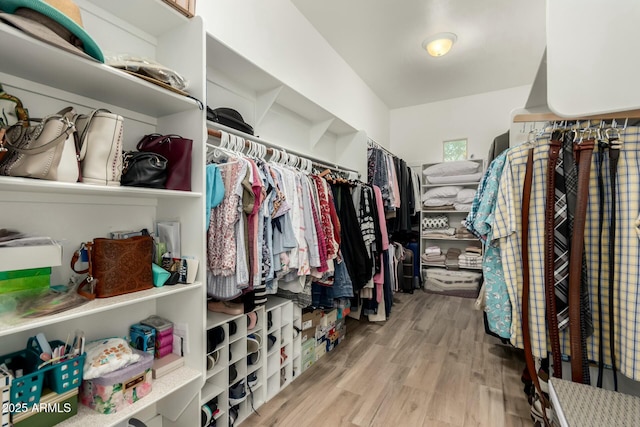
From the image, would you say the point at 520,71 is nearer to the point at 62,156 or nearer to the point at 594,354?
the point at 594,354

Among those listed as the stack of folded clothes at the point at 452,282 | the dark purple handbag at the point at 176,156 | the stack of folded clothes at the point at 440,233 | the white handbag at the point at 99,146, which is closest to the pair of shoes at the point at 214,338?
the dark purple handbag at the point at 176,156

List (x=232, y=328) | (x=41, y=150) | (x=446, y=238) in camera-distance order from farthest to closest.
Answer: (x=446, y=238), (x=232, y=328), (x=41, y=150)

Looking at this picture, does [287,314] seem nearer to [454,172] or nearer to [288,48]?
[288,48]

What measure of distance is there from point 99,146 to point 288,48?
176cm

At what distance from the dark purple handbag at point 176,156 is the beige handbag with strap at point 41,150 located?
35cm

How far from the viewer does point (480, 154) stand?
414 centimetres

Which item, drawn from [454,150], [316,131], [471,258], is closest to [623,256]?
[316,131]

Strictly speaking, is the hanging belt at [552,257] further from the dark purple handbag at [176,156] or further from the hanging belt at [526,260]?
the dark purple handbag at [176,156]

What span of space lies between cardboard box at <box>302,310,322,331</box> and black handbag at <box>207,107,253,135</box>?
135cm

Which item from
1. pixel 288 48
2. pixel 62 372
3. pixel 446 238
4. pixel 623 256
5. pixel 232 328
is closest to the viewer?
pixel 62 372

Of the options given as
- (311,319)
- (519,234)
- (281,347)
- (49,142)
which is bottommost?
(281,347)

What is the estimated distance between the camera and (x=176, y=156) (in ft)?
4.05

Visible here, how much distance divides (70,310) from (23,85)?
819 millimetres

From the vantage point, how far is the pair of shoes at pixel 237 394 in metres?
1.54
